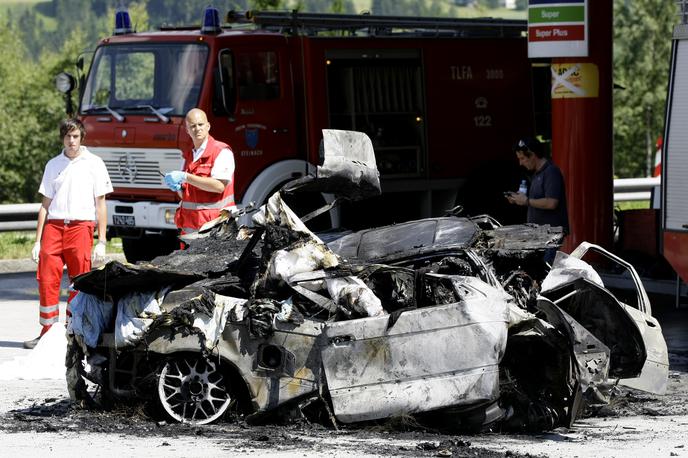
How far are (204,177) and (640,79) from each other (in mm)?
57366

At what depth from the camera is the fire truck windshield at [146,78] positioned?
575 inches

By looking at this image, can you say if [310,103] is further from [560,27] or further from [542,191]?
[542,191]

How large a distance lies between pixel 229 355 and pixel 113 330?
77cm

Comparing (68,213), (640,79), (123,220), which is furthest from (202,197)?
(640,79)

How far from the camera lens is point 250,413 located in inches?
295

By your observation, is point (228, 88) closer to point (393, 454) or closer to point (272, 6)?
point (393, 454)

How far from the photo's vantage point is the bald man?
10.1 metres

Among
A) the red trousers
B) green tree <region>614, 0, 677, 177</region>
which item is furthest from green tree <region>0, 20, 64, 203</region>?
the red trousers

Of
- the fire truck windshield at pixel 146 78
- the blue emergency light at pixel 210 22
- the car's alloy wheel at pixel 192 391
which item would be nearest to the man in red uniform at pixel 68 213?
the car's alloy wheel at pixel 192 391

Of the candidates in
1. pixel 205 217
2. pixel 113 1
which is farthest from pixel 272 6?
pixel 113 1

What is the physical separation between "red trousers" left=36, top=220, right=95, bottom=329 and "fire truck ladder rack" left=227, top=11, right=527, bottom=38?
216 inches

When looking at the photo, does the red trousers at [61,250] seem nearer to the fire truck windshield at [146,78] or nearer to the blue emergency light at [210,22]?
the fire truck windshield at [146,78]

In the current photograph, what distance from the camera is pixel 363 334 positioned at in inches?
285

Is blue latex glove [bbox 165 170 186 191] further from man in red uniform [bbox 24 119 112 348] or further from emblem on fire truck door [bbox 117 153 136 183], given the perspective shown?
emblem on fire truck door [bbox 117 153 136 183]
